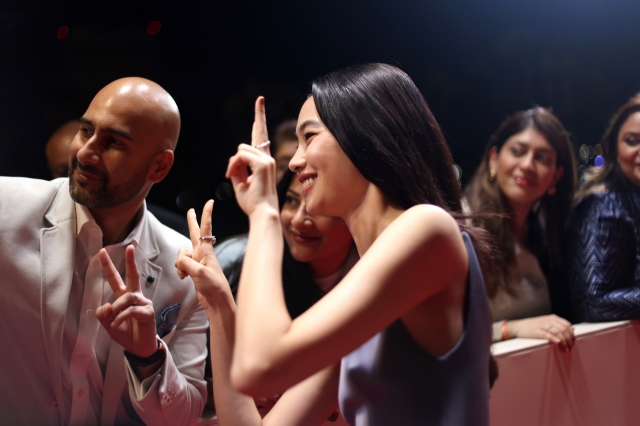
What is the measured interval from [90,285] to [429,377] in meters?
0.98

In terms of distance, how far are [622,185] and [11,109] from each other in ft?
8.79

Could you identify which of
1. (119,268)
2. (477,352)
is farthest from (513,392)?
(119,268)

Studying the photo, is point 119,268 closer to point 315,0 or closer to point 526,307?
point 315,0

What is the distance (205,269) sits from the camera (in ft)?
4.65

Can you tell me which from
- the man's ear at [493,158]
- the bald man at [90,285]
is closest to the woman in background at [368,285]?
the bald man at [90,285]

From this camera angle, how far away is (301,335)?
1.02 meters

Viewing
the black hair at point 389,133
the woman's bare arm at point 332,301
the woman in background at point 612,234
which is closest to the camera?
the woman's bare arm at point 332,301

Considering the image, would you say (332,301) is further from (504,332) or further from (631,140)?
(631,140)

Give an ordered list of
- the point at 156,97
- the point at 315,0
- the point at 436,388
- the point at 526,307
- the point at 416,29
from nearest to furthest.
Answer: the point at 436,388 < the point at 156,97 < the point at 315,0 < the point at 526,307 < the point at 416,29

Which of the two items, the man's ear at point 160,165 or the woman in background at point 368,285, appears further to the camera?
the man's ear at point 160,165

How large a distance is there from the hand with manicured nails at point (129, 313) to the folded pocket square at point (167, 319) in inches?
8.2

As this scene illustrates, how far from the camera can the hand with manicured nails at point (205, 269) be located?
1.41m

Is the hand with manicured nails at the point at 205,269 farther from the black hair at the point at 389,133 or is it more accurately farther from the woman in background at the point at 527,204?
the woman in background at the point at 527,204

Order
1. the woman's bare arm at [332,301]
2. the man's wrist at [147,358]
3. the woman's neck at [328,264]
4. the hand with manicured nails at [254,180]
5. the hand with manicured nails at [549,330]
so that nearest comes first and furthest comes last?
the woman's bare arm at [332,301] < the hand with manicured nails at [254,180] < the man's wrist at [147,358] < the woman's neck at [328,264] < the hand with manicured nails at [549,330]
